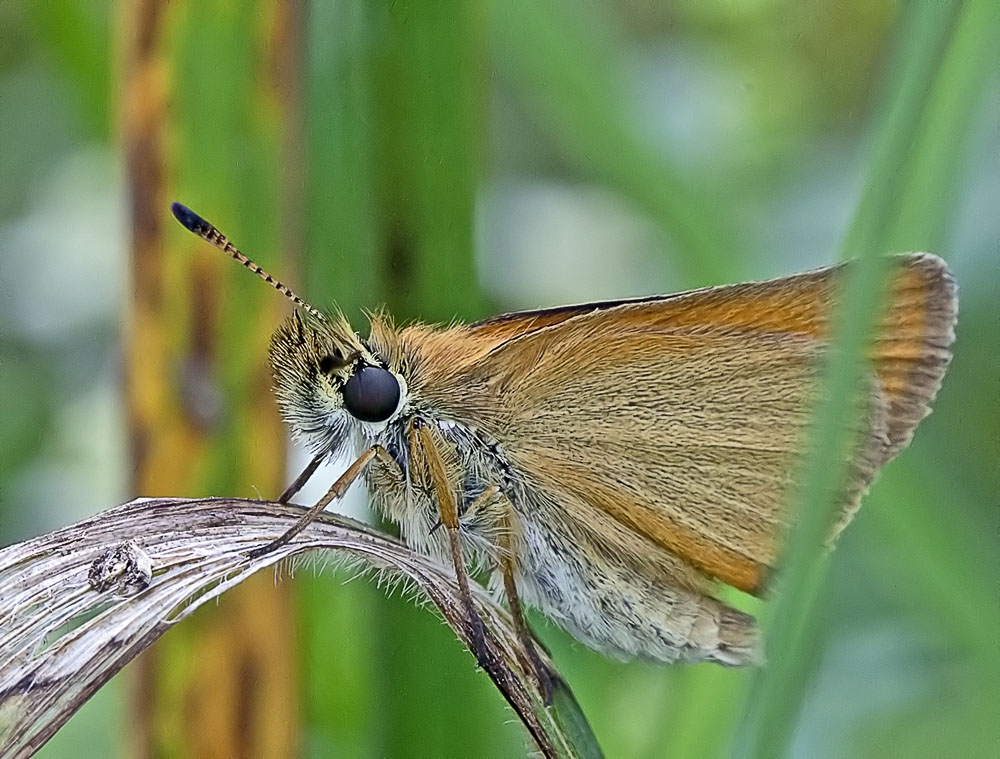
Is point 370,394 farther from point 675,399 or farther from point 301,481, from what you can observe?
point 675,399

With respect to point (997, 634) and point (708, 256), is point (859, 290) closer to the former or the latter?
point (997, 634)

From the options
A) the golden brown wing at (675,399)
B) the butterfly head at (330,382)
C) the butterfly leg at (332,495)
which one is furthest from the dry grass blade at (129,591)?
the golden brown wing at (675,399)

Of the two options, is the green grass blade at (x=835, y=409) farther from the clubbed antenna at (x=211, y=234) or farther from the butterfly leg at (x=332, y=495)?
the clubbed antenna at (x=211, y=234)

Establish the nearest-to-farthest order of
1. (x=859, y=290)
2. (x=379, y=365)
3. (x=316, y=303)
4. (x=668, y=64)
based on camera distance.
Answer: (x=859, y=290) → (x=316, y=303) → (x=379, y=365) → (x=668, y=64)

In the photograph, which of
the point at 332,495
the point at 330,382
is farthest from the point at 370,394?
the point at 332,495

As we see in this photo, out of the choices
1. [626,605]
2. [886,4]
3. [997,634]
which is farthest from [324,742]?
[886,4]
